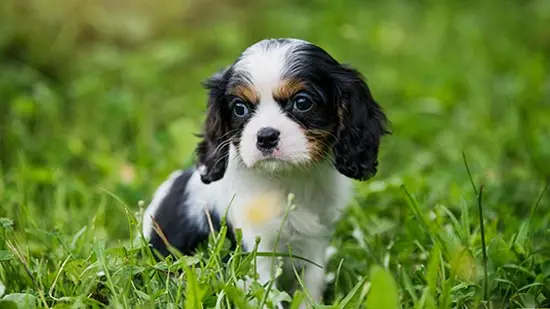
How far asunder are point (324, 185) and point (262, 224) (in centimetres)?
32

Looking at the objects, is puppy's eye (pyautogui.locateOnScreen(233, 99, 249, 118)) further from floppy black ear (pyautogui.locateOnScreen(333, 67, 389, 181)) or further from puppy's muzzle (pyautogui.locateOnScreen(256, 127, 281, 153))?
floppy black ear (pyautogui.locateOnScreen(333, 67, 389, 181))

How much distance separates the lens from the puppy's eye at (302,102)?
12.1 feet

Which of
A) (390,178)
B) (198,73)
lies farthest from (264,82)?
(198,73)

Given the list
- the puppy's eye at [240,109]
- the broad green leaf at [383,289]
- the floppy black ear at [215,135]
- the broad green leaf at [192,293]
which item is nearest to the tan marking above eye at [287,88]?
the puppy's eye at [240,109]

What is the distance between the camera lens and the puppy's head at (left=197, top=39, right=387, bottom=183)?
365cm

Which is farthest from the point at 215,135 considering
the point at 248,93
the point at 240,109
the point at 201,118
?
the point at 201,118

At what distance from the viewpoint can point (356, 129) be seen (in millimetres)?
3859

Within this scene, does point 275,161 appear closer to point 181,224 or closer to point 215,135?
point 215,135

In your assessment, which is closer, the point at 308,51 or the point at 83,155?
the point at 308,51

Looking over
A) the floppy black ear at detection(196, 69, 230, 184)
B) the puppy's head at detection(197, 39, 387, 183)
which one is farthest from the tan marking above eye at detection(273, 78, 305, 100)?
the floppy black ear at detection(196, 69, 230, 184)

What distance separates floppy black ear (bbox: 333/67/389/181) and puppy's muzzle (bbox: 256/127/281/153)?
0.34 m

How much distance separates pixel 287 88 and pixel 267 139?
220 mm

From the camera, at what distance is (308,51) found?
3783 millimetres

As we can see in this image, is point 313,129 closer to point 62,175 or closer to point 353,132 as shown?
point 353,132
